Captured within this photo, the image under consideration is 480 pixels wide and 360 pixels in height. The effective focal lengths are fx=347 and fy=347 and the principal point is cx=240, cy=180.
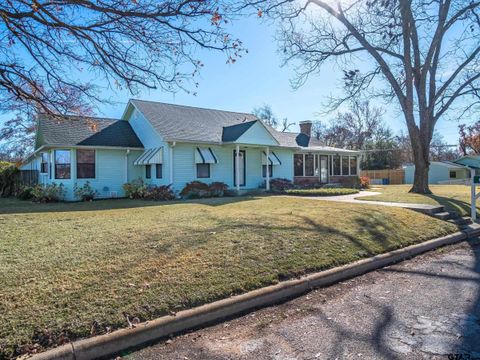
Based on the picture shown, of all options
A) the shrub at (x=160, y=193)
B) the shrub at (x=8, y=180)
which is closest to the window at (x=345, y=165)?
the shrub at (x=160, y=193)

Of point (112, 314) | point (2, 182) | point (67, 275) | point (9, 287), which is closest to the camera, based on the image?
point (112, 314)

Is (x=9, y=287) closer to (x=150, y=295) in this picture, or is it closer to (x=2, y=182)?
(x=150, y=295)

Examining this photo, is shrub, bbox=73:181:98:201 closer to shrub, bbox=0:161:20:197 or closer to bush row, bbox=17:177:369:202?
bush row, bbox=17:177:369:202

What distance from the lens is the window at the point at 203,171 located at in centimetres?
1873

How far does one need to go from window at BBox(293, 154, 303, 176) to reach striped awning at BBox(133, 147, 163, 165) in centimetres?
1045

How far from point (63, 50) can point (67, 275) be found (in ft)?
15.5

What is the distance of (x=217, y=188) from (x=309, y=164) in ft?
32.1

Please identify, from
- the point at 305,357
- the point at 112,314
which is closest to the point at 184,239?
the point at 112,314

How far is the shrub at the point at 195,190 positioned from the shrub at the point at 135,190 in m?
1.88

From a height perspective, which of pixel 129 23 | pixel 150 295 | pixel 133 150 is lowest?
pixel 150 295

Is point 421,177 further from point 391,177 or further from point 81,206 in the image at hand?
point 391,177

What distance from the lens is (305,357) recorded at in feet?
10.5

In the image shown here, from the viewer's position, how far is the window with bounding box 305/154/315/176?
25.5 metres

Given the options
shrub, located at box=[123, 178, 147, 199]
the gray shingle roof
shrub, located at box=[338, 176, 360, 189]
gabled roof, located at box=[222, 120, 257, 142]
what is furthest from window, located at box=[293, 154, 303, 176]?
shrub, located at box=[123, 178, 147, 199]
